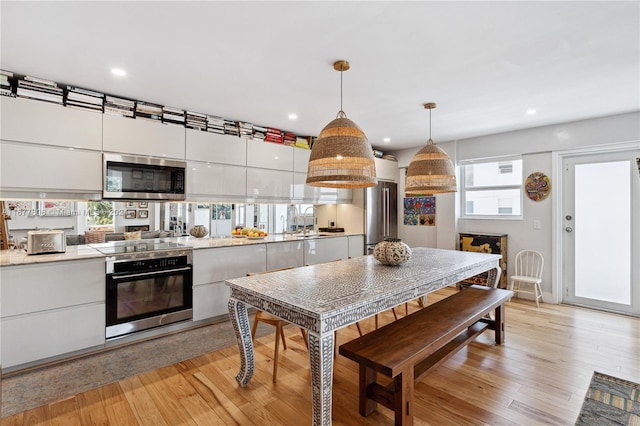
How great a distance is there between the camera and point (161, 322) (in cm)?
315

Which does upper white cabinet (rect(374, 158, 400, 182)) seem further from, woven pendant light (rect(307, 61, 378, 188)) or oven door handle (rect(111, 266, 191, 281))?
oven door handle (rect(111, 266, 191, 281))

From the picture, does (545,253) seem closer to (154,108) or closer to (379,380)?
(379,380)

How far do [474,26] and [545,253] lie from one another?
11.9ft

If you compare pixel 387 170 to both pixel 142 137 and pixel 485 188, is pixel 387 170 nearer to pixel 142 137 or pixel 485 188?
pixel 485 188

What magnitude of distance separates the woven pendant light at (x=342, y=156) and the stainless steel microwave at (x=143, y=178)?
196cm

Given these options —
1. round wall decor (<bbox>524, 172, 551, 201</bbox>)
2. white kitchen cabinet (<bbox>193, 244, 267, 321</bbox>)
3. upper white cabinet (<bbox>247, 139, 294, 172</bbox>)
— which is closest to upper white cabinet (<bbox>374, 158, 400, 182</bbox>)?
upper white cabinet (<bbox>247, 139, 294, 172</bbox>)

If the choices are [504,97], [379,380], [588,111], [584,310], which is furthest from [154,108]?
[584,310]

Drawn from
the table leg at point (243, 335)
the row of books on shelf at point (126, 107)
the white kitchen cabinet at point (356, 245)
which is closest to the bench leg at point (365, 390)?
the table leg at point (243, 335)

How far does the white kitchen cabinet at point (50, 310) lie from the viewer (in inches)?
94.7

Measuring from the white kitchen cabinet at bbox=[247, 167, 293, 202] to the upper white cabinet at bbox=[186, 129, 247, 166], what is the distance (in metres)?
0.22

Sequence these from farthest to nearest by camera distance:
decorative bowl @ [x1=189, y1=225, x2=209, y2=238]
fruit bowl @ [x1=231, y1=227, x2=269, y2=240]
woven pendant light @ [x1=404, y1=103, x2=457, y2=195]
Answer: fruit bowl @ [x1=231, y1=227, x2=269, y2=240] < decorative bowl @ [x1=189, y1=225, x2=209, y2=238] < woven pendant light @ [x1=404, y1=103, x2=457, y2=195]

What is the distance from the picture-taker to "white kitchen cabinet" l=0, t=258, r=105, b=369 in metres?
2.41

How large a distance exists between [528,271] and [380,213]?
2297 millimetres

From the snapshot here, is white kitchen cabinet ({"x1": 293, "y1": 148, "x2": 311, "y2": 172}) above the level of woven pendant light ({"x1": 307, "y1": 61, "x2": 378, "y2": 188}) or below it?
above
